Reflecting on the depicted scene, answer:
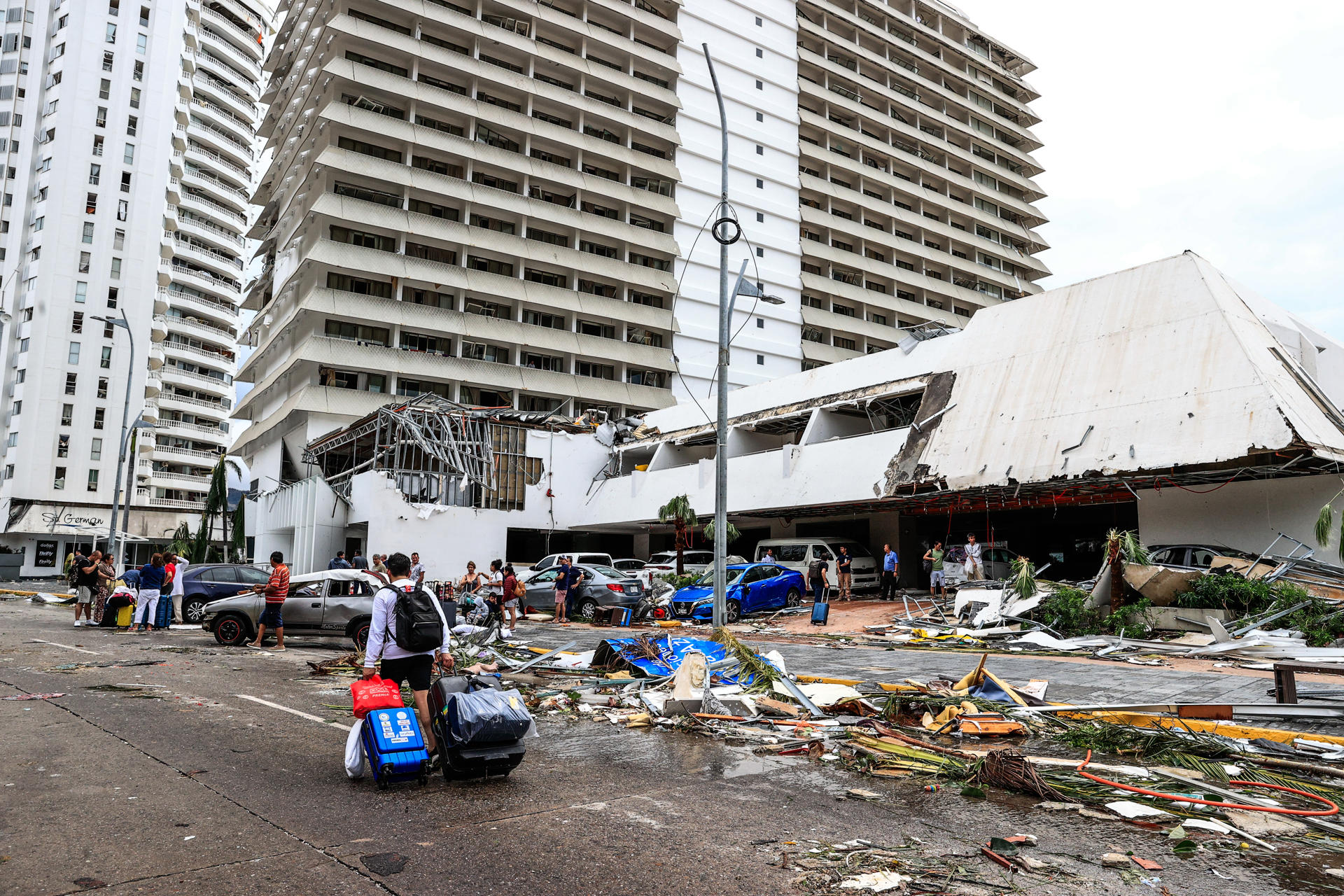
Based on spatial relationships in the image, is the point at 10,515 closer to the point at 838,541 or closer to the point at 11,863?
the point at 838,541

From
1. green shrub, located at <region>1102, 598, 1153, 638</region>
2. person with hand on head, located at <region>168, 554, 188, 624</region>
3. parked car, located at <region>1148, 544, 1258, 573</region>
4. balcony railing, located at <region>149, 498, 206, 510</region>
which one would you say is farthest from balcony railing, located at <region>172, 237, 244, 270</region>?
green shrub, located at <region>1102, 598, 1153, 638</region>

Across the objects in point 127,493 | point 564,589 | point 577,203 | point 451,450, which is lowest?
point 564,589

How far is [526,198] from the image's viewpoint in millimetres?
49500

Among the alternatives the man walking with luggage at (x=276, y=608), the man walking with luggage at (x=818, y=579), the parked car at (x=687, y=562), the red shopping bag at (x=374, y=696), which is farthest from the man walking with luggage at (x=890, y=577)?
the red shopping bag at (x=374, y=696)

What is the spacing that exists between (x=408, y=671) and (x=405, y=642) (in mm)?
269

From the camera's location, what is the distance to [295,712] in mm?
8625

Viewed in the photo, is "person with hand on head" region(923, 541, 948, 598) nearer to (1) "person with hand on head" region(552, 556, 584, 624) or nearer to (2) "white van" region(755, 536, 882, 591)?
(2) "white van" region(755, 536, 882, 591)

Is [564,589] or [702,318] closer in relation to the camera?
[564,589]

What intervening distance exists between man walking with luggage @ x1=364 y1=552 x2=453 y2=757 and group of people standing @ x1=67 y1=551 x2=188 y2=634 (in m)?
15.2

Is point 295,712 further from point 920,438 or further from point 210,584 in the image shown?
point 920,438

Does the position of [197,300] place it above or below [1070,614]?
above

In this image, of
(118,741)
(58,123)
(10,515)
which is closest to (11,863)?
(118,741)

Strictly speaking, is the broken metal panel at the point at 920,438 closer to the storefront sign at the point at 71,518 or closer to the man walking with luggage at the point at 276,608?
the man walking with luggage at the point at 276,608

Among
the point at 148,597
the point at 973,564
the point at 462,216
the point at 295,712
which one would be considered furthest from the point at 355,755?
the point at 462,216
